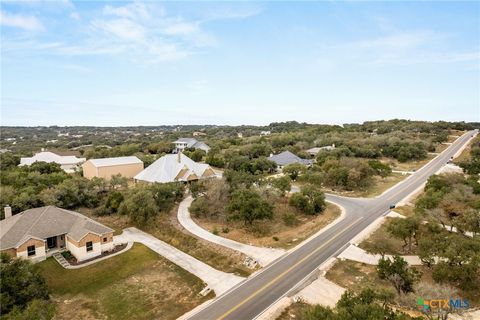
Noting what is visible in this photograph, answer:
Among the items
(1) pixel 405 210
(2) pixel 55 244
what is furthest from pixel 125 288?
(1) pixel 405 210

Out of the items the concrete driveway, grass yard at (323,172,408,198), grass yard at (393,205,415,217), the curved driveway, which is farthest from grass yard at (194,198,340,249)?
grass yard at (323,172,408,198)

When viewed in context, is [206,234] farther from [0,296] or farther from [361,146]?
[361,146]

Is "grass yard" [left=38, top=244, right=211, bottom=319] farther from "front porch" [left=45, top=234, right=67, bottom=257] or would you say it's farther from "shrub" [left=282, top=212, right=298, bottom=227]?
"shrub" [left=282, top=212, right=298, bottom=227]

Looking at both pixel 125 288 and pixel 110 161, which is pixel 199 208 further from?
pixel 110 161

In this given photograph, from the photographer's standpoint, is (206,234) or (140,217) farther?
(140,217)

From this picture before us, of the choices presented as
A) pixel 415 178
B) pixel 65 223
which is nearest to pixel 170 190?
pixel 65 223
